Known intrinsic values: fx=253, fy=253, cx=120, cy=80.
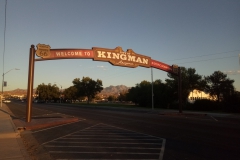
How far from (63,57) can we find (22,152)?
1473cm

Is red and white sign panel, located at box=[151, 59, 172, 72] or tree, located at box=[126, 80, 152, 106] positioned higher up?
red and white sign panel, located at box=[151, 59, 172, 72]

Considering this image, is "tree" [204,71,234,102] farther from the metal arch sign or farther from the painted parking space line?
the painted parking space line

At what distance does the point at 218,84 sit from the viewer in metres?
65.1

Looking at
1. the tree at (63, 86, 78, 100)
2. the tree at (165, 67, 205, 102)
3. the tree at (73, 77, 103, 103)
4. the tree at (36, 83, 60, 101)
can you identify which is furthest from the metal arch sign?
the tree at (36, 83, 60, 101)

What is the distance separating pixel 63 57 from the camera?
920 inches

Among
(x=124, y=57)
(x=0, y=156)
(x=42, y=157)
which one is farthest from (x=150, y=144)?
(x=124, y=57)

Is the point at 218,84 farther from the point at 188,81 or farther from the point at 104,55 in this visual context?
the point at 104,55

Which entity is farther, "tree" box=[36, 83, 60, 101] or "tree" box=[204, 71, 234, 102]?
"tree" box=[36, 83, 60, 101]

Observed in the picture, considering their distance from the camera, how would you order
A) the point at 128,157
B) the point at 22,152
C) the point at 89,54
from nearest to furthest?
1. the point at 128,157
2. the point at 22,152
3. the point at 89,54

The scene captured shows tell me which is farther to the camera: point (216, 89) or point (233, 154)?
point (216, 89)

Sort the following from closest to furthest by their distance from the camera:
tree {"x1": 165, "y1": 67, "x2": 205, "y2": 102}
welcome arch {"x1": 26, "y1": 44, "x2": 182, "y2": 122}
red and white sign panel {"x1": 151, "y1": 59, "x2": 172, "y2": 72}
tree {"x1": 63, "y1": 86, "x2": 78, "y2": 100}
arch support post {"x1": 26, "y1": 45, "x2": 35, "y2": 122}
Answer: arch support post {"x1": 26, "y1": 45, "x2": 35, "y2": 122} < welcome arch {"x1": 26, "y1": 44, "x2": 182, "y2": 122} < red and white sign panel {"x1": 151, "y1": 59, "x2": 172, "y2": 72} < tree {"x1": 165, "y1": 67, "x2": 205, "y2": 102} < tree {"x1": 63, "y1": 86, "x2": 78, "y2": 100}

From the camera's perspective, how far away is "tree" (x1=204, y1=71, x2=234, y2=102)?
6338 centimetres

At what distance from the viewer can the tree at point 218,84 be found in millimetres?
63375

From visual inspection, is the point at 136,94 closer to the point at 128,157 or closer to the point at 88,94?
the point at 88,94
